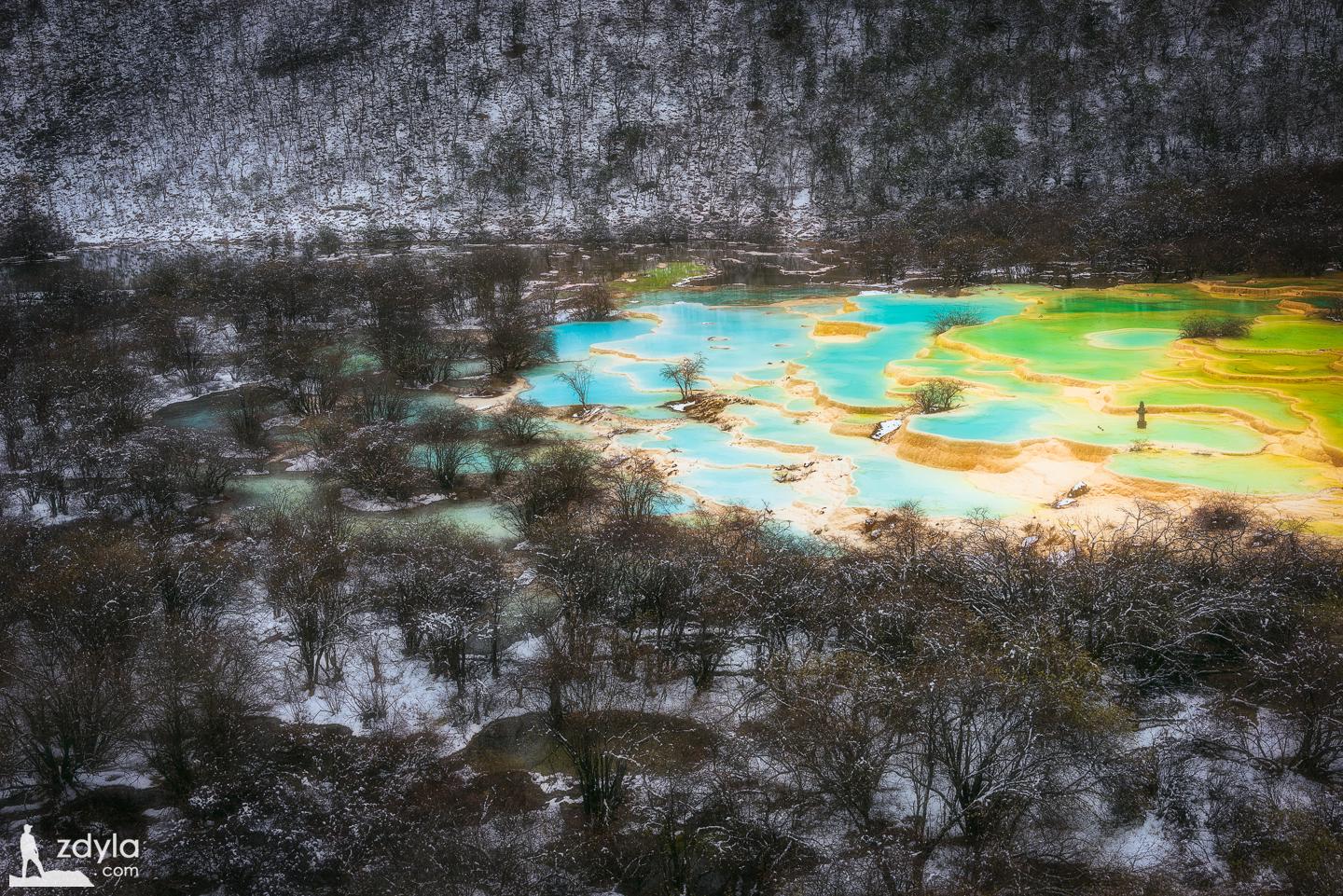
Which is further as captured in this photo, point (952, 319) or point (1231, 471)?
point (952, 319)

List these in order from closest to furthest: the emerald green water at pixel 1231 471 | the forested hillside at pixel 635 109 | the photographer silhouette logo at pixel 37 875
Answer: the photographer silhouette logo at pixel 37 875
the emerald green water at pixel 1231 471
the forested hillside at pixel 635 109

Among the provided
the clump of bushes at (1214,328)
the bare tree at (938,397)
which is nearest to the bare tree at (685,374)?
the bare tree at (938,397)

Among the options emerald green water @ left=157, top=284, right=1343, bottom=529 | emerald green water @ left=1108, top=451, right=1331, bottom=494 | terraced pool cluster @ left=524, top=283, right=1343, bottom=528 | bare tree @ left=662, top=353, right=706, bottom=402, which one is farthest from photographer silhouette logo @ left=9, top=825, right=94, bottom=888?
bare tree @ left=662, top=353, right=706, bottom=402

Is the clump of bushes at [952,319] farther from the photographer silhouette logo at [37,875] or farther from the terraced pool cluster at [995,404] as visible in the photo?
the photographer silhouette logo at [37,875]

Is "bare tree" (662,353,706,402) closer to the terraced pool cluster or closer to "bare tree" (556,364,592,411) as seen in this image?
the terraced pool cluster

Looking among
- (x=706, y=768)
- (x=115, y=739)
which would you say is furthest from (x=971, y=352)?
(x=115, y=739)

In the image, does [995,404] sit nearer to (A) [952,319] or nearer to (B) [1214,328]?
(A) [952,319]

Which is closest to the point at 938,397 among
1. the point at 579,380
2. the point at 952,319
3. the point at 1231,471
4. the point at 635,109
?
the point at 1231,471
